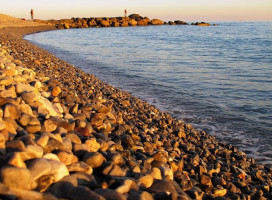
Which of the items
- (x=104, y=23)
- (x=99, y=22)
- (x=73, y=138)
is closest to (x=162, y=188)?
(x=73, y=138)

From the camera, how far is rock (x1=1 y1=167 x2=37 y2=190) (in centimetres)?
146

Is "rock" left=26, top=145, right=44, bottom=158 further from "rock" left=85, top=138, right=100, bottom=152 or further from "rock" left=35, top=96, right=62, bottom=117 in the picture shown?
"rock" left=35, top=96, right=62, bottom=117

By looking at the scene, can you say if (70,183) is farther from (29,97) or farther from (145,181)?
(29,97)

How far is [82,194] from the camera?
1596 millimetres

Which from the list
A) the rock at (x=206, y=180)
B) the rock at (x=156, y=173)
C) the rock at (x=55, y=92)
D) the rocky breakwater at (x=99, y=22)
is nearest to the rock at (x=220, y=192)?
the rock at (x=206, y=180)

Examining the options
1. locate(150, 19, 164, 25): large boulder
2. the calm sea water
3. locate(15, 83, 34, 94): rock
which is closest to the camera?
locate(15, 83, 34, 94): rock

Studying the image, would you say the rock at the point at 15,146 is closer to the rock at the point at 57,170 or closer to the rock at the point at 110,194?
the rock at the point at 57,170

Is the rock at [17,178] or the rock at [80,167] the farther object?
the rock at [80,167]

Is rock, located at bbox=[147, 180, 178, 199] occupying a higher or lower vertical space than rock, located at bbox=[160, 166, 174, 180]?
higher

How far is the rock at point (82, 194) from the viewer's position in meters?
1.57

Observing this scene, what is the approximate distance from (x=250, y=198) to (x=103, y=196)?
195 cm

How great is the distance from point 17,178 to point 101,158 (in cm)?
77

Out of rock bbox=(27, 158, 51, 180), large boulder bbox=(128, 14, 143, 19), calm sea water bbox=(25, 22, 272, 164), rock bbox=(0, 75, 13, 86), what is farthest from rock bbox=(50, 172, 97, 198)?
large boulder bbox=(128, 14, 143, 19)

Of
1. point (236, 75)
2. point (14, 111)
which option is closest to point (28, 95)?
point (14, 111)
